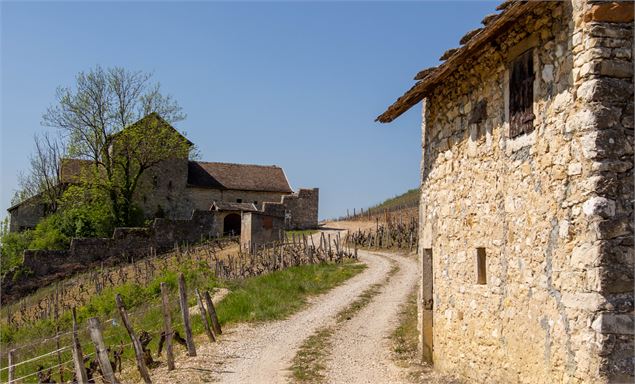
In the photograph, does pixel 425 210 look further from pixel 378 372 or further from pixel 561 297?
pixel 561 297

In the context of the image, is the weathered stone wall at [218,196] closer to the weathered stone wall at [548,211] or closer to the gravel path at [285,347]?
the gravel path at [285,347]

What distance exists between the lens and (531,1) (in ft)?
21.2

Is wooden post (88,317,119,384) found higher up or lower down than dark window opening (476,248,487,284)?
lower down

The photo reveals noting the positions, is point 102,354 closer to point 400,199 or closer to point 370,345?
point 370,345

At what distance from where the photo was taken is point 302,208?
44.8m

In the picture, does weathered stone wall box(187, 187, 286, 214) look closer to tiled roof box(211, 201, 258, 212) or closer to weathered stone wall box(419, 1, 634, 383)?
tiled roof box(211, 201, 258, 212)

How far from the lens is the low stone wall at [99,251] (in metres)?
33.6

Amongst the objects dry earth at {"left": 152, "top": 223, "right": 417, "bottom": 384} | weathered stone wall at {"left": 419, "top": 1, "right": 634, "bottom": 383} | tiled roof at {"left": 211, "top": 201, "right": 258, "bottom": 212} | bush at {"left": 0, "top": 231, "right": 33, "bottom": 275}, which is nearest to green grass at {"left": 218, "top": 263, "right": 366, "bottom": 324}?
dry earth at {"left": 152, "top": 223, "right": 417, "bottom": 384}

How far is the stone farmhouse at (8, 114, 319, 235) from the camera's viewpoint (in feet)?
141

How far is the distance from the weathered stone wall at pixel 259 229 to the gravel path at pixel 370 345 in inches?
499

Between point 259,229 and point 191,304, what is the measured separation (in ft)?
42.3

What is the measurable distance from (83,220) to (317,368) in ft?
104

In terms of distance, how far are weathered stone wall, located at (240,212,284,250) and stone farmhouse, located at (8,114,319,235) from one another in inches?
312

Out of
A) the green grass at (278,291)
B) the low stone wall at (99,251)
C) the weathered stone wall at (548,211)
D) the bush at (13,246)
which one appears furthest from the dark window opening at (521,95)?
the bush at (13,246)
